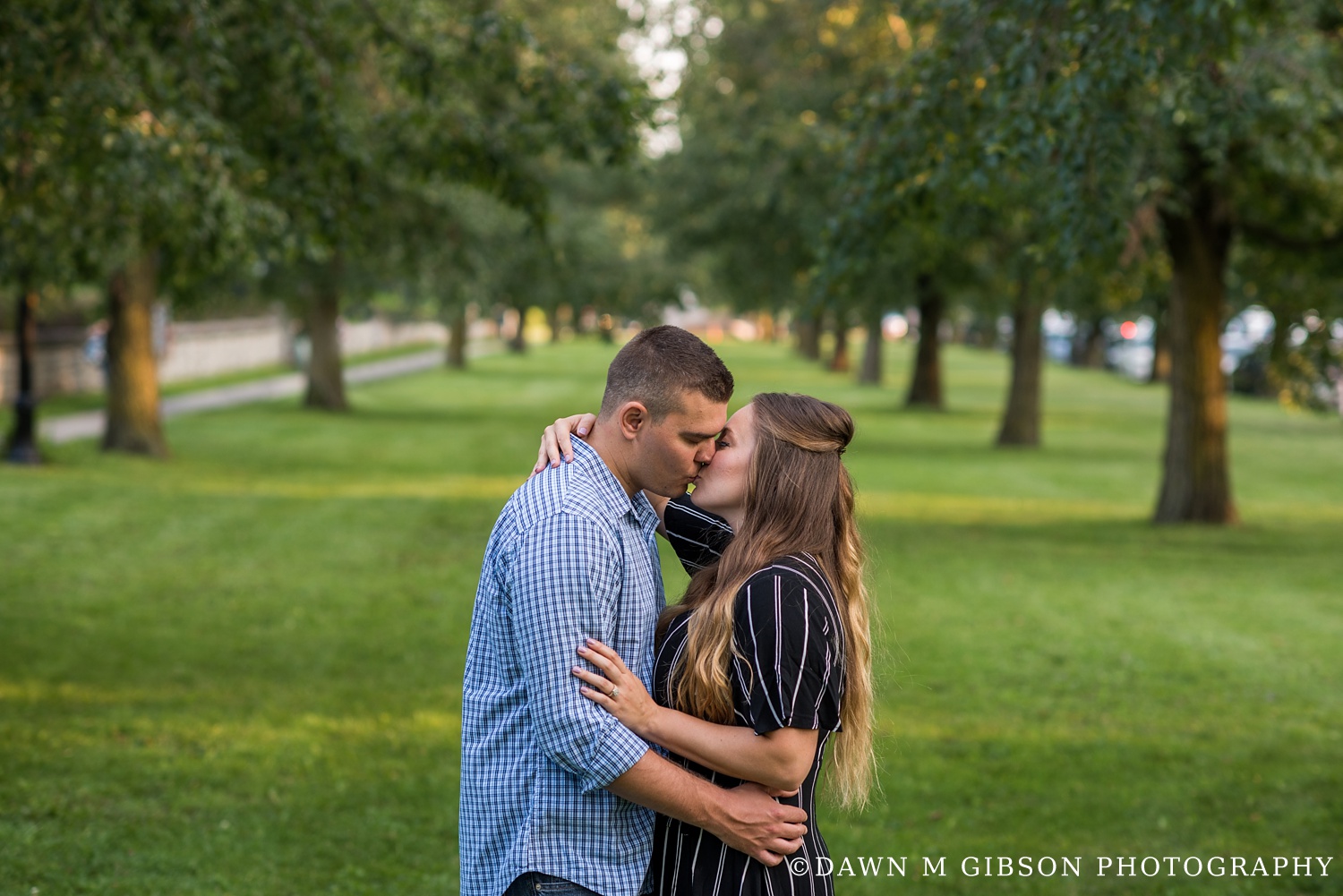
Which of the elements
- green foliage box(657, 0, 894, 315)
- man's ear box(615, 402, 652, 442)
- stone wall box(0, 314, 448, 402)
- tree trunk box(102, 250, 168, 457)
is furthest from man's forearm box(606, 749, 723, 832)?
stone wall box(0, 314, 448, 402)

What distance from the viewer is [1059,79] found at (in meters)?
5.74

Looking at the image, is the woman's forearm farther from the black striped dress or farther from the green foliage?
the green foliage

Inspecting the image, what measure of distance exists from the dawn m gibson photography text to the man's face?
3356 mm

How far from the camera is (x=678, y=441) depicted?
2861 mm

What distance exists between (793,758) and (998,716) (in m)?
5.94

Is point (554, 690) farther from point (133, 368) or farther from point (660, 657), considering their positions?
point (133, 368)

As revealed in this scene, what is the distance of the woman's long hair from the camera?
2818 millimetres

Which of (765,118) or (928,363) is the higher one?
(765,118)

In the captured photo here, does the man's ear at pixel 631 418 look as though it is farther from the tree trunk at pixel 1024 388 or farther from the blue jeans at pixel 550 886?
the tree trunk at pixel 1024 388

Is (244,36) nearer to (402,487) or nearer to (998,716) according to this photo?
(998,716)

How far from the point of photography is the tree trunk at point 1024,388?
26828mm

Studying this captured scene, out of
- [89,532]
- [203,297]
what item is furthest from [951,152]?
[203,297]

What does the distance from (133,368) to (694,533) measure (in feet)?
61.7

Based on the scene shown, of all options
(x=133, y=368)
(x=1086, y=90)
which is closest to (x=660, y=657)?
(x=1086, y=90)
